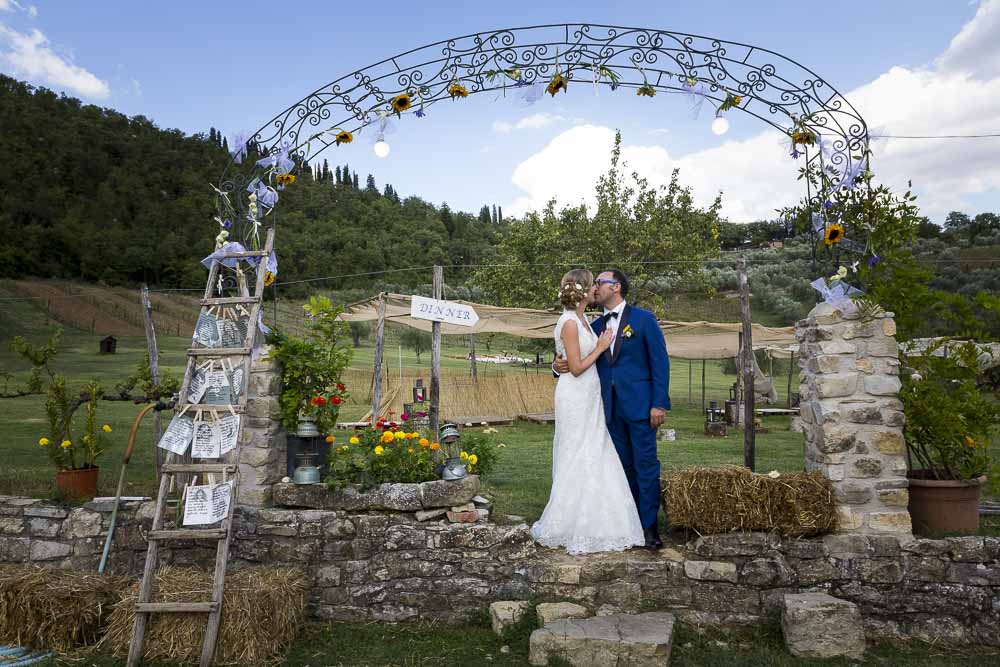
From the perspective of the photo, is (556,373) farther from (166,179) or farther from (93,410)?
(166,179)

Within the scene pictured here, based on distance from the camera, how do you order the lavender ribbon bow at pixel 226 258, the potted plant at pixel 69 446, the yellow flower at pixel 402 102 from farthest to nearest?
the potted plant at pixel 69 446 → the yellow flower at pixel 402 102 → the lavender ribbon bow at pixel 226 258

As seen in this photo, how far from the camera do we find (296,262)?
786 inches

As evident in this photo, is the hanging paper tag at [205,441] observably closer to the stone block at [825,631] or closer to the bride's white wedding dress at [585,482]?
the bride's white wedding dress at [585,482]

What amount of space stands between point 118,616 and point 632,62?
515 cm

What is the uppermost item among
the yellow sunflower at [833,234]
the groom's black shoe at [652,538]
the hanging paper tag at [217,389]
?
the yellow sunflower at [833,234]

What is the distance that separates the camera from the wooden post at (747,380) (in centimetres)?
745

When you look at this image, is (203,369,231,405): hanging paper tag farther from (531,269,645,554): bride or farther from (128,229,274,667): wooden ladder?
(531,269,645,554): bride

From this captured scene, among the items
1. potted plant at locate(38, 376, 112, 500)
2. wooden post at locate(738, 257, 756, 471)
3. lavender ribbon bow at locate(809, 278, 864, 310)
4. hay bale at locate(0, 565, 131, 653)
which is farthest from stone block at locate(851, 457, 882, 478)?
potted plant at locate(38, 376, 112, 500)

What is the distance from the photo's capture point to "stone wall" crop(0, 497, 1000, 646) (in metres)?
3.96

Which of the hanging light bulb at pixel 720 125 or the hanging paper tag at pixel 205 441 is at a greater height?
the hanging light bulb at pixel 720 125

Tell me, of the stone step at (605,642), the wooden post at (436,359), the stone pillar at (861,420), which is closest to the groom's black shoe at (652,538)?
the stone step at (605,642)

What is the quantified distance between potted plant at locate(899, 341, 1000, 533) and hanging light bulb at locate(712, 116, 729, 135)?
218 cm

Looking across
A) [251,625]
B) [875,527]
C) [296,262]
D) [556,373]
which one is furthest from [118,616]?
[296,262]

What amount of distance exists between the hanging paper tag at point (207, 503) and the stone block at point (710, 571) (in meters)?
2.86
